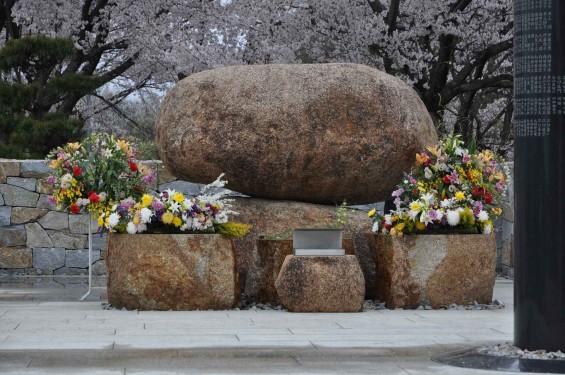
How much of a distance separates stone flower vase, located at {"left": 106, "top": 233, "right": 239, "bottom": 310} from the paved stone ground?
0.86 feet

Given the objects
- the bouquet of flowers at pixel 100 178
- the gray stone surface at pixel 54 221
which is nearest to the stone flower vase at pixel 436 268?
the bouquet of flowers at pixel 100 178

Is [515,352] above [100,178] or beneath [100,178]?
beneath

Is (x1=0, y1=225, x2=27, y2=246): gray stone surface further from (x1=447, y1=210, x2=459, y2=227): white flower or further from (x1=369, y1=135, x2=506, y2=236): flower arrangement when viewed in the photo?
(x1=447, y1=210, x2=459, y2=227): white flower

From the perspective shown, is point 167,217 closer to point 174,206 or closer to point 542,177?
point 174,206

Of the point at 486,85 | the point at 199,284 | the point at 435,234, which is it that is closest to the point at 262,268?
the point at 199,284

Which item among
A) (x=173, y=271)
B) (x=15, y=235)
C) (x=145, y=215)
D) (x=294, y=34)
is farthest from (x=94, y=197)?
(x=294, y=34)

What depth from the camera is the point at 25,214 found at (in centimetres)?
1631

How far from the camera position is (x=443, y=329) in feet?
29.2

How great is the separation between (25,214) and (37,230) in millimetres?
307

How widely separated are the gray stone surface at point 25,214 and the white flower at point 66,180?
4.47 metres

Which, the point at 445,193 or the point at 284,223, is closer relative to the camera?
the point at 445,193

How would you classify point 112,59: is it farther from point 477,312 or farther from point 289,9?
point 477,312

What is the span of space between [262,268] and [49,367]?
194 inches

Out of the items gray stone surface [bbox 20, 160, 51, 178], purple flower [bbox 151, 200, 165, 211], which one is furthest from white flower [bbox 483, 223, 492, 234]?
gray stone surface [bbox 20, 160, 51, 178]
